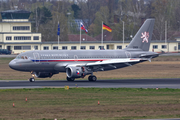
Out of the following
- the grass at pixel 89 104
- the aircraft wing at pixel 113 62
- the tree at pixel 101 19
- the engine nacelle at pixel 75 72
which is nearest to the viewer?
the grass at pixel 89 104

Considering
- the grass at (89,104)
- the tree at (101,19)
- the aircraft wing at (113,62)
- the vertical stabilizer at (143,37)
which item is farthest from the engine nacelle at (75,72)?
the tree at (101,19)

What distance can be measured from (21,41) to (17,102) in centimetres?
9614

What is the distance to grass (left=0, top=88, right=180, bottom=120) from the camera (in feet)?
69.0

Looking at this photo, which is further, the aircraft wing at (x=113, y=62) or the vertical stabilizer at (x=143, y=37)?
the vertical stabilizer at (x=143, y=37)

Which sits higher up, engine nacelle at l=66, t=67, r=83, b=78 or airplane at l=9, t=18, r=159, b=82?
airplane at l=9, t=18, r=159, b=82

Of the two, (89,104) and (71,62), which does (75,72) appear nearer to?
(71,62)

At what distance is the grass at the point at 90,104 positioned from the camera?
21.0 m

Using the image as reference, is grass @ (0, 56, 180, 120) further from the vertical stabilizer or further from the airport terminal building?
the airport terminal building

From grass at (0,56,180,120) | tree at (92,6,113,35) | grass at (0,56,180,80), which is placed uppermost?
tree at (92,6,113,35)

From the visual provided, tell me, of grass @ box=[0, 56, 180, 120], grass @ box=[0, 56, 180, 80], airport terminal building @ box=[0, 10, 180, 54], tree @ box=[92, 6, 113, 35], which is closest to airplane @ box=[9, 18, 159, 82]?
grass @ box=[0, 56, 180, 80]

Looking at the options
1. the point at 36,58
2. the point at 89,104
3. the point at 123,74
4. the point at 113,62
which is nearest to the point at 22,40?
the point at 123,74

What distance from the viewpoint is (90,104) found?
2517cm

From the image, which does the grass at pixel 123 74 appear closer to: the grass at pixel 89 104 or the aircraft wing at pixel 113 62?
the aircraft wing at pixel 113 62

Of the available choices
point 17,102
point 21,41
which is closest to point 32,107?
point 17,102
